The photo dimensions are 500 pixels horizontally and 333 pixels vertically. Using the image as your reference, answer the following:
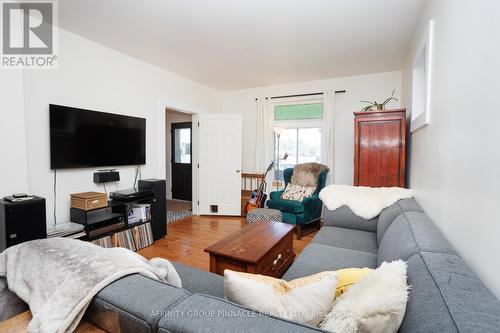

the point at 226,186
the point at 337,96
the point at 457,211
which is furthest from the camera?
the point at 226,186

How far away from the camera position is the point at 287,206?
11.5ft

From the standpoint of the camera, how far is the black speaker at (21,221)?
1928 mm

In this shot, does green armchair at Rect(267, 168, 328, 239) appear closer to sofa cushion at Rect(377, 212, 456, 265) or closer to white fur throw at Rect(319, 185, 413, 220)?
white fur throw at Rect(319, 185, 413, 220)

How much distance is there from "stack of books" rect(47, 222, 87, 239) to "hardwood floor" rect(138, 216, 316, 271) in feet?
2.34

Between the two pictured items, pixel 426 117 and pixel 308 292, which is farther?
pixel 426 117

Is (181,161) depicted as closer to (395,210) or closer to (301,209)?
(301,209)

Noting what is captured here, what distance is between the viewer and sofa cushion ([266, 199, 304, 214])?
342 centimetres

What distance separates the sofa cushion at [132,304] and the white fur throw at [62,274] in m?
0.04

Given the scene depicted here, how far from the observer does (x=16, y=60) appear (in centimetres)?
225

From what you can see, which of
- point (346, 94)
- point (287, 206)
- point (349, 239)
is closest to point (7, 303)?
point (349, 239)

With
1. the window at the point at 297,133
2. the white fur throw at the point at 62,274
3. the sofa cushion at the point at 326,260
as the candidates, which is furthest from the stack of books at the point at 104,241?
the window at the point at 297,133

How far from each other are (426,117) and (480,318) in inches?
64.2

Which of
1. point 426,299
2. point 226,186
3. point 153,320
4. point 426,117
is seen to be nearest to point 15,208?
point 153,320

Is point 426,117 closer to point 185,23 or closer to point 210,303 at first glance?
point 210,303
